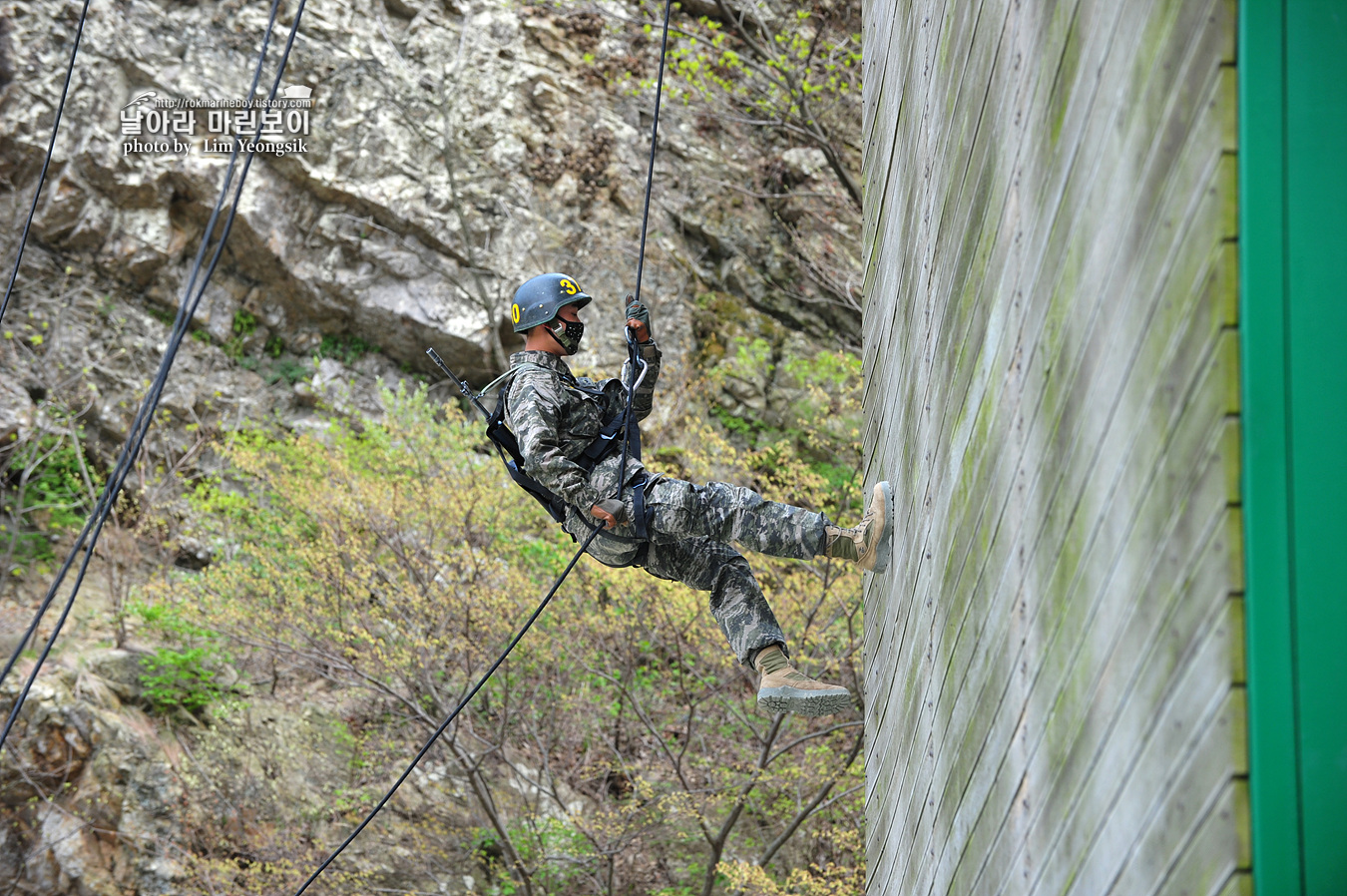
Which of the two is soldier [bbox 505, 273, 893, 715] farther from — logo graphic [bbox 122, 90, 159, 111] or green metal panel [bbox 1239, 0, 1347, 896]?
logo graphic [bbox 122, 90, 159, 111]

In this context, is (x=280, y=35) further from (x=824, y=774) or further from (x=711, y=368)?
(x=824, y=774)

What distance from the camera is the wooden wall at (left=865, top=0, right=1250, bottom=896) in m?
1.70

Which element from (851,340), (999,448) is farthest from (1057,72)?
(851,340)

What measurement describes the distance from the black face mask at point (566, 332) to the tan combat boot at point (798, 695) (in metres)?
1.73

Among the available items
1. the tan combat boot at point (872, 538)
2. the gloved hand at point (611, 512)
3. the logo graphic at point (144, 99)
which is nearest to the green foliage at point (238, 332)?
the logo graphic at point (144, 99)

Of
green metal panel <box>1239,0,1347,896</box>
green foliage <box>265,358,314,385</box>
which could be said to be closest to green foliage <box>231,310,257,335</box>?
green foliage <box>265,358,314,385</box>

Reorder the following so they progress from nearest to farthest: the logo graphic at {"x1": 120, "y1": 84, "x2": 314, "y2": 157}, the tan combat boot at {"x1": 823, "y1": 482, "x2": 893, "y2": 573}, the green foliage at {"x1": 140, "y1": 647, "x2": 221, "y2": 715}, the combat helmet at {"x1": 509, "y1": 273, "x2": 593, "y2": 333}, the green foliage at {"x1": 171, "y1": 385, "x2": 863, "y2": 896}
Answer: the tan combat boot at {"x1": 823, "y1": 482, "x2": 893, "y2": 573} → the combat helmet at {"x1": 509, "y1": 273, "x2": 593, "y2": 333} → the green foliage at {"x1": 171, "y1": 385, "x2": 863, "y2": 896} → the green foliage at {"x1": 140, "y1": 647, "x2": 221, "y2": 715} → the logo graphic at {"x1": 120, "y1": 84, "x2": 314, "y2": 157}

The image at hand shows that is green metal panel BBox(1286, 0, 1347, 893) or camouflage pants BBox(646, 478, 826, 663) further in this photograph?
camouflage pants BBox(646, 478, 826, 663)

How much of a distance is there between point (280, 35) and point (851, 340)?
961 centimetres

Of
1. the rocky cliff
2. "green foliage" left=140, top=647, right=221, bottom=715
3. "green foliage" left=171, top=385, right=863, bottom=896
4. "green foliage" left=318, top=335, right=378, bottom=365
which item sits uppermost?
the rocky cliff

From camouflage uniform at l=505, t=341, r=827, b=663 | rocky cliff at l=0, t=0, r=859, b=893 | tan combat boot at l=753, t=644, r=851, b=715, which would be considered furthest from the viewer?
rocky cliff at l=0, t=0, r=859, b=893

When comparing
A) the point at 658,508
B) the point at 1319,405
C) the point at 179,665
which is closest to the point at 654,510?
the point at 658,508

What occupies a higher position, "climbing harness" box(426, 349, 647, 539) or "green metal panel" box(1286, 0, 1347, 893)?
"green metal panel" box(1286, 0, 1347, 893)

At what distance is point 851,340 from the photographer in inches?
693
